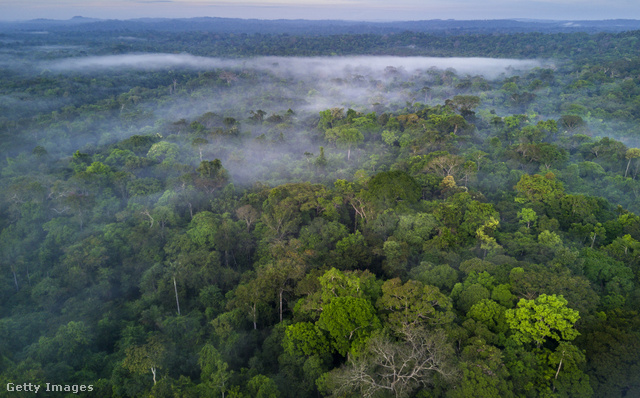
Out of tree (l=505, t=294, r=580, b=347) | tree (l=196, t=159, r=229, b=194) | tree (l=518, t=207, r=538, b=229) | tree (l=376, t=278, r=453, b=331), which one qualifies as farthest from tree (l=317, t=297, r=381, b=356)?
tree (l=196, t=159, r=229, b=194)

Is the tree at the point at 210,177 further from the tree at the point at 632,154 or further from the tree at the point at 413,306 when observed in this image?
the tree at the point at 632,154

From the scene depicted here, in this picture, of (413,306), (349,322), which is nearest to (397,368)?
(349,322)

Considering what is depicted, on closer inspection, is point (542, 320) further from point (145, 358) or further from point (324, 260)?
point (145, 358)

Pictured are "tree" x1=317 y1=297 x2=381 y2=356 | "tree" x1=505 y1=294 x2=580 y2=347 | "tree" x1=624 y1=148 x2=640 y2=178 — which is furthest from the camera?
"tree" x1=624 y1=148 x2=640 y2=178

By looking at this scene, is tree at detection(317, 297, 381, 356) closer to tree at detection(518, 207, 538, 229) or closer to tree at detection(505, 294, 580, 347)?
tree at detection(505, 294, 580, 347)

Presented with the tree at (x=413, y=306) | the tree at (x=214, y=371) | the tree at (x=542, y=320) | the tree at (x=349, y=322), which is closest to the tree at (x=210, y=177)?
the tree at (x=214, y=371)

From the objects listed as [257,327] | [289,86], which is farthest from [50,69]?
[257,327]

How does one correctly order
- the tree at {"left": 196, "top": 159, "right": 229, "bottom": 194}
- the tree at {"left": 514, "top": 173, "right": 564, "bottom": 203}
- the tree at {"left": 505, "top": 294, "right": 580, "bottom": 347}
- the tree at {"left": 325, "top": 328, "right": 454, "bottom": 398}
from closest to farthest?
1. the tree at {"left": 325, "top": 328, "right": 454, "bottom": 398}
2. the tree at {"left": 505, "top": 294, "right": 580, "bottom": 347}
3. the tree at {"left": 514, "top": 173, "right": 564, "bottom": 203}
4. the tree at {"left": 196, "top": 159, "right": 229, "bottom": 194}

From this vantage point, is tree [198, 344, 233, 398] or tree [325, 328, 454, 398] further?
tree [198, 344, 233, 398]
